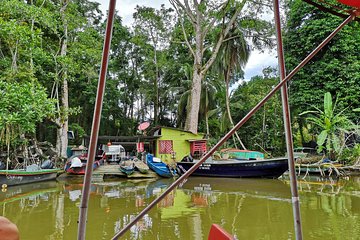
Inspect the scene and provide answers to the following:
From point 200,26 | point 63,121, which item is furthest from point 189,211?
point 200,26

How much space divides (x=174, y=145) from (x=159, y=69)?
813cm

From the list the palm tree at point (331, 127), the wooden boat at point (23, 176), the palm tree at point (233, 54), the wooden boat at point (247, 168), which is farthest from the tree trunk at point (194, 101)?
the wooden boat at point (23, 176)

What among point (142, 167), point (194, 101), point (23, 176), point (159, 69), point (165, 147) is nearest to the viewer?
point (23, 176)

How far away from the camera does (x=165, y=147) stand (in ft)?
45.4

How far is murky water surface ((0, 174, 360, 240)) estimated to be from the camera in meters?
4.34

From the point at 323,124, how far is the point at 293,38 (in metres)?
6.53

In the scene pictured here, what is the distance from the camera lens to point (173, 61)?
815 inches

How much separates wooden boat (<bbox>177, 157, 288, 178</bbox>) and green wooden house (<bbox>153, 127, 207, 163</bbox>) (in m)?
1.91

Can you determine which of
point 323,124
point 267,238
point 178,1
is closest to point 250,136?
point 323,124

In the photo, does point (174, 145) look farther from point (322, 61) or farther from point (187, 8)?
point (322, 61)

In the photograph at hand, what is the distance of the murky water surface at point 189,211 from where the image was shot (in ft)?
14.2

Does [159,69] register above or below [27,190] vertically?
above

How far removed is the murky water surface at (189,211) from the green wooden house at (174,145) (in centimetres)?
487

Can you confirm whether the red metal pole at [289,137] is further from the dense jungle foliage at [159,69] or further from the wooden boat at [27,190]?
the dense jungle foliage at [159,69]
